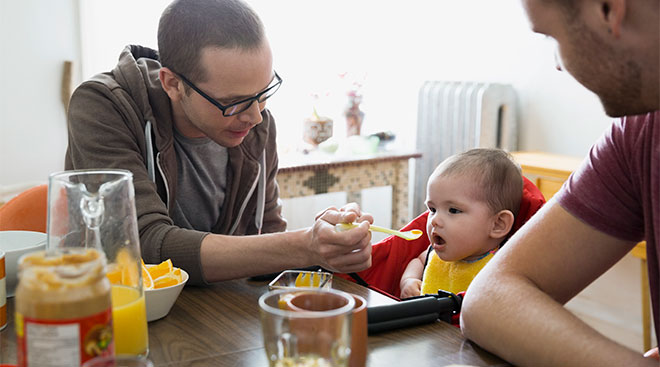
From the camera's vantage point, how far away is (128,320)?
93 cm

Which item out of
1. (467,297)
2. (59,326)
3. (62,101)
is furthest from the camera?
(62,101)

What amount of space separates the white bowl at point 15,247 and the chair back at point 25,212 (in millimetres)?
338

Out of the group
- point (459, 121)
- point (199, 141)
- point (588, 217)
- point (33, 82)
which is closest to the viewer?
point (588, 217)

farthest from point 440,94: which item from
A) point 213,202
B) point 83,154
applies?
point 83,154

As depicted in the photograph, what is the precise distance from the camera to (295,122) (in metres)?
4.20

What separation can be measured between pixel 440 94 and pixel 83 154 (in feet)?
9.70

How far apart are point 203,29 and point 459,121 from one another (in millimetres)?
2725

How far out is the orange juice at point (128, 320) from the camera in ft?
3.02

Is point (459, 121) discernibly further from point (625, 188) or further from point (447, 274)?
point (625, 188)

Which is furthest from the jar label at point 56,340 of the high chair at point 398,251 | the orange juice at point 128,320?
the high chair at point 398,251

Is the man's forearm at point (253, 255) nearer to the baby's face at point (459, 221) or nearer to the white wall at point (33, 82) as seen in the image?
the baby's face at point (459, 221)

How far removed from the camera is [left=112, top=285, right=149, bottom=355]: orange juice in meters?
0.92

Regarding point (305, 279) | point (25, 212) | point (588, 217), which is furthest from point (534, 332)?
point (25, 212)

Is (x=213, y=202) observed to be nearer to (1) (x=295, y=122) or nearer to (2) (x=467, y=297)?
(2) (x=467, y=297)
